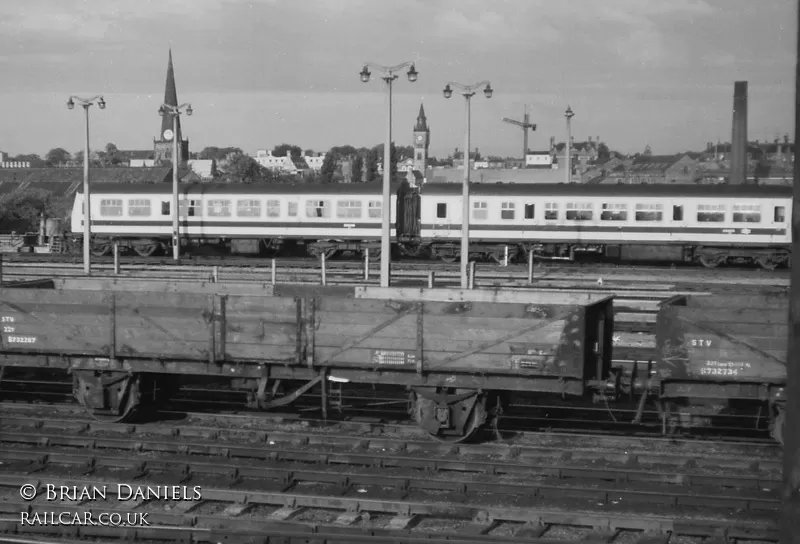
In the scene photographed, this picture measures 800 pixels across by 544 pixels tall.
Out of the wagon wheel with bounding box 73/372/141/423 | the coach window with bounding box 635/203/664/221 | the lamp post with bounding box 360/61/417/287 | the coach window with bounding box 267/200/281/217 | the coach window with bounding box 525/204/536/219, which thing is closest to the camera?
the wagon wheel with bounding box 73/372/141/423

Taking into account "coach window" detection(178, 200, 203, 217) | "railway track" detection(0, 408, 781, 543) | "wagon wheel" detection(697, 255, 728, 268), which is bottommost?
"railway track" detection(0, 408, 781, 543)

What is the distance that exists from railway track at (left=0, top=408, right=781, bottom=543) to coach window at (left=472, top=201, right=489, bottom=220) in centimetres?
2406

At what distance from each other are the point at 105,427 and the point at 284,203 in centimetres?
2579

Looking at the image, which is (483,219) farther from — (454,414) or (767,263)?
(454,414)

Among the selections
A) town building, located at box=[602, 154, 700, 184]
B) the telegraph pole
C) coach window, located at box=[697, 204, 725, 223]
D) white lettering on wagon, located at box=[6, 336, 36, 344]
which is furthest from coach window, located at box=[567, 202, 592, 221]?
town building, located at box=[602, 154, 700, 184]

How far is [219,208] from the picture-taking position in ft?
131

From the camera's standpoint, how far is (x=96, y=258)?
125 ft

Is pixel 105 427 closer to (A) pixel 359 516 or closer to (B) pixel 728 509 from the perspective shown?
(A) pixel 359 516

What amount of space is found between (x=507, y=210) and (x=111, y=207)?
1723 centimetres

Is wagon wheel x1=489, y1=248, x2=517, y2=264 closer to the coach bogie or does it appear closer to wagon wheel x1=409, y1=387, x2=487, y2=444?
the coach bogie

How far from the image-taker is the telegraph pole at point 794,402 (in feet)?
9.39

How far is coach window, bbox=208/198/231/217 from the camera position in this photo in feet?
130

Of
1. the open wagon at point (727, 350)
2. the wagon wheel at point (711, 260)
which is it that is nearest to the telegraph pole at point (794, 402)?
the open wagon at point (727, 350)

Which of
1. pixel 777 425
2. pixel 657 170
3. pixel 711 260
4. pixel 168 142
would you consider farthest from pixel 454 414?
pixel 168 142
